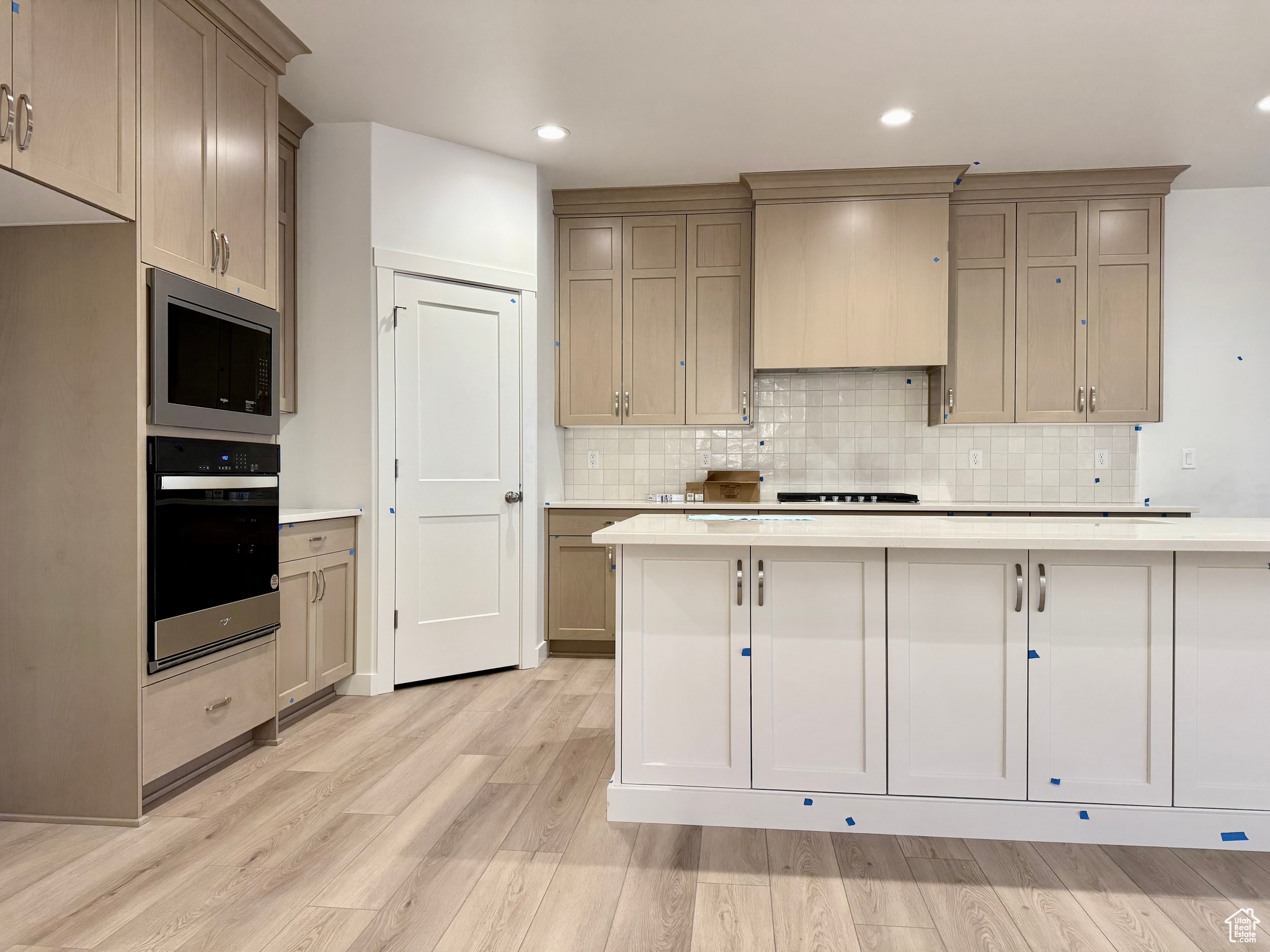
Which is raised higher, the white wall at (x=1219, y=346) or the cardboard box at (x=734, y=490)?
the white wall at (x=1219, y=346)

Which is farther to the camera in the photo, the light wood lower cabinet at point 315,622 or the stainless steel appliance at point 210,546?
the light wood lower cabinet at point 315,622

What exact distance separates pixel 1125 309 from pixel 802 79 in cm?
240

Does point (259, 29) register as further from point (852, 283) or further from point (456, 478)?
point (852, 283)

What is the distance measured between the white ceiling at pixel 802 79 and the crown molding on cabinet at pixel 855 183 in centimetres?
9

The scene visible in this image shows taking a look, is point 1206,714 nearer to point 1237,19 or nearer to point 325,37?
point 1237,19

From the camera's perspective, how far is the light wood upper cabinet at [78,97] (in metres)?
1.80

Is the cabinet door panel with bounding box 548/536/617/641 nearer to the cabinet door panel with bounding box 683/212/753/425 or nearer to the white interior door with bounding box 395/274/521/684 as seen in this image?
the white interior door with bounding box 395/274/521/684

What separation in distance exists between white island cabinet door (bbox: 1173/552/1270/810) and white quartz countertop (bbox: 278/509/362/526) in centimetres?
296

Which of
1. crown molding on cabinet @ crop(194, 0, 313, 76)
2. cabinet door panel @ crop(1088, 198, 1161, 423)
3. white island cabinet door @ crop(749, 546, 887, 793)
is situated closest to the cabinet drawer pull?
crown molding on cabinet @ crop(194, 0, 313, 76)

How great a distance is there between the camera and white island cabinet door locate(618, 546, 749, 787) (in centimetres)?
217

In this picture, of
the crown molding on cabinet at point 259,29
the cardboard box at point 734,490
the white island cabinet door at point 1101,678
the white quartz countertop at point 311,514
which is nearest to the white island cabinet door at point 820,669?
the white island cabinet door at point 1101,678

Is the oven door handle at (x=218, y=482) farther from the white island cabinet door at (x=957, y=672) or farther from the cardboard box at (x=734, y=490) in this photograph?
the cardboard box at (x=734, y=490)

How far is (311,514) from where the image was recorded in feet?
10.3

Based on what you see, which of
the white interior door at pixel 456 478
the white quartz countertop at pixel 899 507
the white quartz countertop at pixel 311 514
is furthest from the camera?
the white quartz countertop at pixel 899 507
